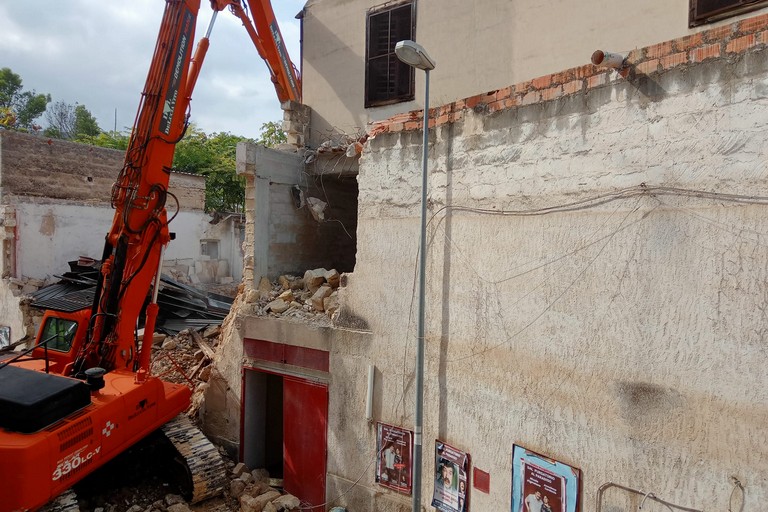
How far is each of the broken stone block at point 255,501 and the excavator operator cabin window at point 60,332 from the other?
3374 mm

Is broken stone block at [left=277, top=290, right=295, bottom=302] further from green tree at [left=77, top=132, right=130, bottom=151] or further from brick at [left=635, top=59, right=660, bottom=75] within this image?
green tree at [left=77, top=132, right=130, bottom=151]

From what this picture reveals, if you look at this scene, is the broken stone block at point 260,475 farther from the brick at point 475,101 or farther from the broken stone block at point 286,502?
the brick at point 475,101

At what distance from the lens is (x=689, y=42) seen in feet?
13.8

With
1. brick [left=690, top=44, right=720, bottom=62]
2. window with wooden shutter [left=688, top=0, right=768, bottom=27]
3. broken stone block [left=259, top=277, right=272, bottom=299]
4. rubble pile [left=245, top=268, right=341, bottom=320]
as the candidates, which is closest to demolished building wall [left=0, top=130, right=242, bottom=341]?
broken stone block [left=259, top=277, right=272, bottom=299]

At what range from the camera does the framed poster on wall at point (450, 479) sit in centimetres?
568

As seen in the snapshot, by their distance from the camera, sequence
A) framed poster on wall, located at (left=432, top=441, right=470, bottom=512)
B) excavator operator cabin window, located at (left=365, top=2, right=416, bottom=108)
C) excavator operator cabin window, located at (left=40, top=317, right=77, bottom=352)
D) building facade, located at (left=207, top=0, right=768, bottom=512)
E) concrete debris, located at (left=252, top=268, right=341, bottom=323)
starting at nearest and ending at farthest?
building facade, located at (left=207, top=0, right=768, bottom=512)
framed poster on wall, located at (left=432, top=441, right=470, bottom=512)
excavator operator cabin window, located at (left=40, top=317, right=77, bottom=352)
concrete debris, located at (left=252, top=268, right=341, bottom=323)
excavator operator cabin window, located at (left=365, top=2, right=416, bottom=108)

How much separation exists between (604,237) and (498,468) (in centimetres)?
261

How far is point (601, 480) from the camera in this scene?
4625 mm

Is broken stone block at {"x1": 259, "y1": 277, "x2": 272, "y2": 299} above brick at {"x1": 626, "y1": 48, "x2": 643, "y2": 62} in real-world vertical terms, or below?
below

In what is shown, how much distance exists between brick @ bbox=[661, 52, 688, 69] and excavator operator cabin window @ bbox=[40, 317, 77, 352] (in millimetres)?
7997

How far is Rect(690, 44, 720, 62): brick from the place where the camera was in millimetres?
4054

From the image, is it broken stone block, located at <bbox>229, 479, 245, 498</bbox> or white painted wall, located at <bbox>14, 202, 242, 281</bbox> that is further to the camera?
white painted wall, located at <bbox>14, 202, 242, 281</bbox>

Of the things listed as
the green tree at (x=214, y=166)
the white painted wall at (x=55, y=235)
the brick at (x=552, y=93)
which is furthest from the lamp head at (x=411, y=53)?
the green tree at (x=214, y=166)

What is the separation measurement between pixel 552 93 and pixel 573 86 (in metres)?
0.21
